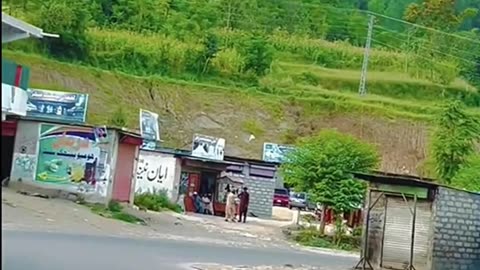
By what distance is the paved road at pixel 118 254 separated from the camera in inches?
568

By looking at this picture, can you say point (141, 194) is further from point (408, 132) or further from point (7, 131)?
point (408, 132)

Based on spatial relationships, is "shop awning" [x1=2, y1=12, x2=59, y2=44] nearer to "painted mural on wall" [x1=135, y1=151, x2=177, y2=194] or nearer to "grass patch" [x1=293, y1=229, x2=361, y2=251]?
"grass patch" [x1=293, y1=229, x2=361, y2=251]

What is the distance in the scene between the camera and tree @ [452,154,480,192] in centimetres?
3931

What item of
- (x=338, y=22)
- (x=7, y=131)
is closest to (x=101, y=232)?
(x=7, y=131)

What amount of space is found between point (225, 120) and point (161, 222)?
107 ft

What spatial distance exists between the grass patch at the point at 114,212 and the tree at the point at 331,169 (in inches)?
314

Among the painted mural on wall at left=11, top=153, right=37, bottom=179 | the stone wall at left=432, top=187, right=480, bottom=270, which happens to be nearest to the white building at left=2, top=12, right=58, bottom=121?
the stone wall at left=432, top=187, right=480, bottom=270

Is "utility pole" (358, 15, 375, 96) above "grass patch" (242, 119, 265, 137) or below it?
above

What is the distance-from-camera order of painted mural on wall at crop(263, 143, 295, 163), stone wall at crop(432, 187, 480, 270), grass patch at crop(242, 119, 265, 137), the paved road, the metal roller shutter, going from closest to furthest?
the paved road → stone wall at crop(432, 187, 480, 270) → the metal roller shutter → painted mural on wall at crop(263, 143, 295, 163) → grass patch at crop(242, 119, 265, 137)

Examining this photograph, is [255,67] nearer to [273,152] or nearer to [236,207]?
[273,152]

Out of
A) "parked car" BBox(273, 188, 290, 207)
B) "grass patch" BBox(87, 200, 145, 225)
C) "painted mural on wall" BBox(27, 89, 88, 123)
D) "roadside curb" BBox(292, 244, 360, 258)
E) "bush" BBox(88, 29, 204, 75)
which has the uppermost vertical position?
"bush" BBox(88, 29, 204, 75)

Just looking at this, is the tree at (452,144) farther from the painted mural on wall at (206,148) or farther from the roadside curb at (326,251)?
the roadside curb at (326,251)

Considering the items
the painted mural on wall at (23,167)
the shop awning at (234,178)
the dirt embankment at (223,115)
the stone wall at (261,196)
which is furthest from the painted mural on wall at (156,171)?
the dirt embankment at (223,115)

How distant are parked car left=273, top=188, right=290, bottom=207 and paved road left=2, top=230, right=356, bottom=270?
1241 inches
